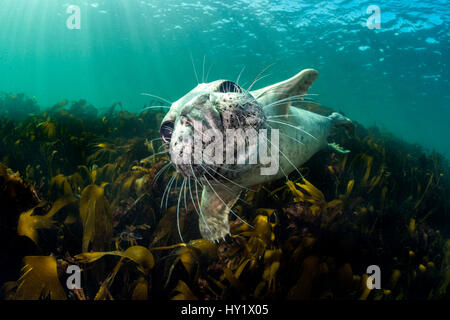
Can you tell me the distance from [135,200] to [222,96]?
75.9 inches

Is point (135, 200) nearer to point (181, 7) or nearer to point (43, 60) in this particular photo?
point (181, 7)

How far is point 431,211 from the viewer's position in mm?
→ 3043

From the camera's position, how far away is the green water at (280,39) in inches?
668

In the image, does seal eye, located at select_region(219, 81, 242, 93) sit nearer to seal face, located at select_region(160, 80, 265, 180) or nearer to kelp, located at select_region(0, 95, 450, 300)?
seal face, located at select_region(160, 80, 265, 180)

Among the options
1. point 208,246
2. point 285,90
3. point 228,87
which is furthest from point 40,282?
point 285,90

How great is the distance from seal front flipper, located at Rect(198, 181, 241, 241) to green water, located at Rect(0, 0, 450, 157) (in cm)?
211

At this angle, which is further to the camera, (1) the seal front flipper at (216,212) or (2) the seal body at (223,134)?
(1) the seal front flipper at (216,212)

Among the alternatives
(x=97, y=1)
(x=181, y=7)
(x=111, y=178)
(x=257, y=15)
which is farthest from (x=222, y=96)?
(x=97, y=1)

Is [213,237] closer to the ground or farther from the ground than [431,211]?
farther from the ground

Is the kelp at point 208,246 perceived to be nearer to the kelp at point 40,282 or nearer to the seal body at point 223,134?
the kelp at point 40,282

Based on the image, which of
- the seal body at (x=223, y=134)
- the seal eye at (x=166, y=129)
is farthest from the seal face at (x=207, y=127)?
the seal eye at (x=166, y=129)

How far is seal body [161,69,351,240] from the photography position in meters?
1.33

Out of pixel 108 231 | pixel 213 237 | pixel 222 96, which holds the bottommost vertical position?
pixel 213 237

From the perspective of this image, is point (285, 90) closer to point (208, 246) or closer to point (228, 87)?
point (228, 87)
